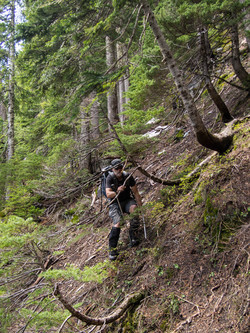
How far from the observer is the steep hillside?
2678 millimetres

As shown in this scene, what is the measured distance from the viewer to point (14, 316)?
3443 millimetres

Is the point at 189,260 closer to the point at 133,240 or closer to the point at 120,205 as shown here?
the point at 133,240

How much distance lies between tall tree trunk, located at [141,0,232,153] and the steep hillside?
0.44 metres

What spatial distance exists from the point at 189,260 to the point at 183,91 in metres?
2.60

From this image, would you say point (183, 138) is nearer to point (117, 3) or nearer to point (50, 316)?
point (117, 3)

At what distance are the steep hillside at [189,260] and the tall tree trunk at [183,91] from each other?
1.43 feet

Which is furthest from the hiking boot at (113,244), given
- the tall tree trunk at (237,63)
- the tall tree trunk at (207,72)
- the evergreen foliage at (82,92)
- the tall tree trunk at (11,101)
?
the tall tree trunk at (11,101)

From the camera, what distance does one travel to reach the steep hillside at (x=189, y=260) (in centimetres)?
268

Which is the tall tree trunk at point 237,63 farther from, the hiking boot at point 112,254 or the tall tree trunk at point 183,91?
the hiking boot at point 112,254

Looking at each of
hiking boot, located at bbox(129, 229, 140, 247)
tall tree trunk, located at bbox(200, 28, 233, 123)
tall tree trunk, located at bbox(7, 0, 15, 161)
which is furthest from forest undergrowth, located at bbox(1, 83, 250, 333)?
tall tree trunk, located at bbox(7, 0, 15, 161)

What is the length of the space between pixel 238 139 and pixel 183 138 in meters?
2.91

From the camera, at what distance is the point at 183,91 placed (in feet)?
11.7

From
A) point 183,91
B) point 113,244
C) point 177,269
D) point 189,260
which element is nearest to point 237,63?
point 183,91

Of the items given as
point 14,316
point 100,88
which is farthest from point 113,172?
point 14,316
